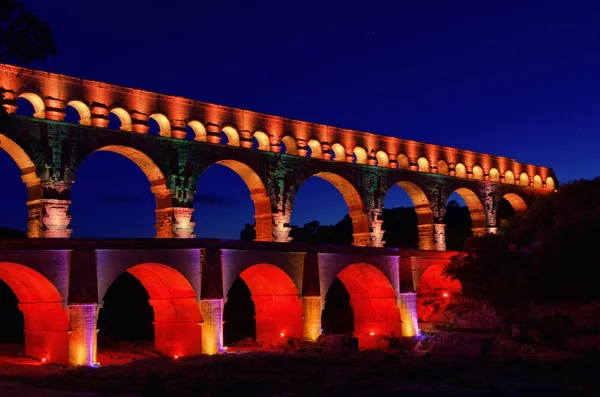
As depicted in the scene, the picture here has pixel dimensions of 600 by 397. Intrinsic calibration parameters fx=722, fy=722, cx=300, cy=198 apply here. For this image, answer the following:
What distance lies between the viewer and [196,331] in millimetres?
31078

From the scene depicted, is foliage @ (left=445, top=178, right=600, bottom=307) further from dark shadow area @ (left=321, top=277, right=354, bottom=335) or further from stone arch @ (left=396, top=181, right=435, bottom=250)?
dark shadow area @ (left=321, top=277, right=354, bottom=335)

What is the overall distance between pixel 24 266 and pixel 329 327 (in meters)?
27.6

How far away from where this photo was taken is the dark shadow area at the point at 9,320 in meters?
46.1

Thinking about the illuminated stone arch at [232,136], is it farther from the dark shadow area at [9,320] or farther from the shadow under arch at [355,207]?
the dark shadow area at [9,320]

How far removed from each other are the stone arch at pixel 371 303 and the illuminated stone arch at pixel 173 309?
1091 centimetres

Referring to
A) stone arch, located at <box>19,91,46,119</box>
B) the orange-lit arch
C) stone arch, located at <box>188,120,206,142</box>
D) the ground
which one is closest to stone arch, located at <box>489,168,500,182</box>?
the ground

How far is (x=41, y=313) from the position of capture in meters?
28.2

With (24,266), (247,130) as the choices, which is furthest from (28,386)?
(247,130)

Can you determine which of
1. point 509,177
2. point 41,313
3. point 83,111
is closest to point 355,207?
point 509,177

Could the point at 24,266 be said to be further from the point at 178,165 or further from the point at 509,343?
the point at 509,343

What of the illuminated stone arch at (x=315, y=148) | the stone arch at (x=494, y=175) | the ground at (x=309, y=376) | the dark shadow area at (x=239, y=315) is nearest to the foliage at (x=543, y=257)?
the stone arch at (x=494, y=175)

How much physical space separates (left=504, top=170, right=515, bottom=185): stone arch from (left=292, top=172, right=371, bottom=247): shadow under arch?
15910 mm

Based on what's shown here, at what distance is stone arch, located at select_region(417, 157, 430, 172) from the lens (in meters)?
47.3

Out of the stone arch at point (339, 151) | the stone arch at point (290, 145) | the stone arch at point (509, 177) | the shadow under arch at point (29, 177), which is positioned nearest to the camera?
the shadow under arch at point (29, 177)
